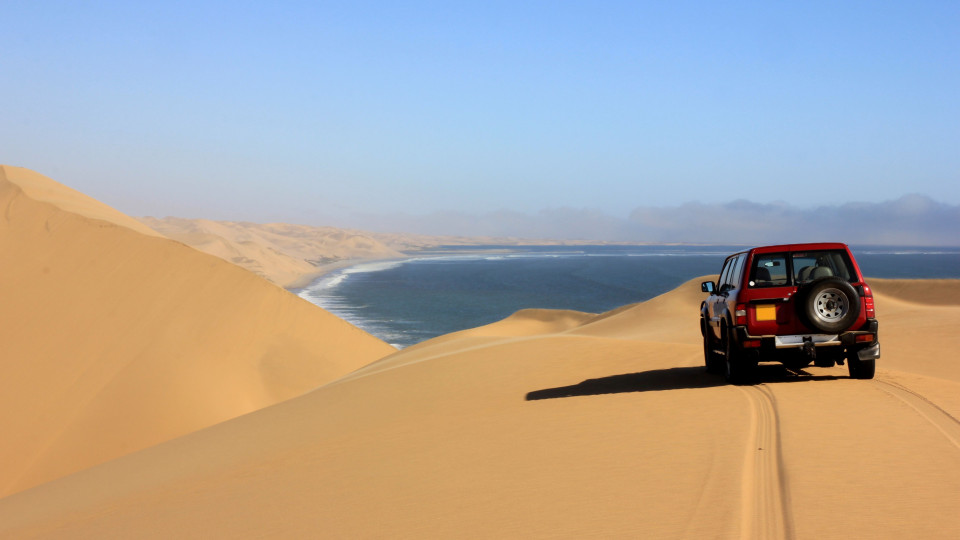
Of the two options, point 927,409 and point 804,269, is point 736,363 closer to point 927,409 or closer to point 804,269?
point 804,269

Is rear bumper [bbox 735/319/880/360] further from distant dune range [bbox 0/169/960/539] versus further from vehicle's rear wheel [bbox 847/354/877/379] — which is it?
distant dune range [bbox 0/169/960/539]

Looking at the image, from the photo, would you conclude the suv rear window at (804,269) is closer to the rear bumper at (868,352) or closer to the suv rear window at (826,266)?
the suv rear window at (826,266)

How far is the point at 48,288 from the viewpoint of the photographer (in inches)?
994

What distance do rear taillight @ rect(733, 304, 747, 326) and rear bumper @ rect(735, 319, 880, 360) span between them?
0.16m

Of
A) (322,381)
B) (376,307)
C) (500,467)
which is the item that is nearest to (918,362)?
(500,467)

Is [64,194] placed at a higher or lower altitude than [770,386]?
higher

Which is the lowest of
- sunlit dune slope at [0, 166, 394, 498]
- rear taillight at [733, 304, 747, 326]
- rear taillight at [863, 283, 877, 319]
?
sunlit dune slope at [0, 166, 394, 498]

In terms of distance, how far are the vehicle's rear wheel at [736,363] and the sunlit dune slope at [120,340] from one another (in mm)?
15330

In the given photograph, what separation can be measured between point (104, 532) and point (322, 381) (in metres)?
19.2

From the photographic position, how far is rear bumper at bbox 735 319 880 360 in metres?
10.0

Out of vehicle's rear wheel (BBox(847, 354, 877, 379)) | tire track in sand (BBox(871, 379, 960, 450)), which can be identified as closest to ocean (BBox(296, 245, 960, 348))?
vehicle's rear wheel (BBox(847, 354, 877, 379))

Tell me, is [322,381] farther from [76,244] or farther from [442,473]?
[442,473]

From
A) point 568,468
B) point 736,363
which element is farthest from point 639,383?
point 568,468

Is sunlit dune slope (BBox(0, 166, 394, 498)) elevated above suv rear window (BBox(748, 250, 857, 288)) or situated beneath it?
situated beneath
